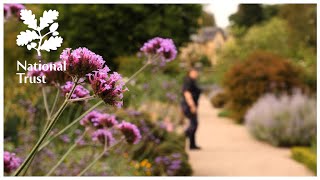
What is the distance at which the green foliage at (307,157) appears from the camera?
26.2 feet

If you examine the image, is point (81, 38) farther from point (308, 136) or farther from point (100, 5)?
point (308, 136)

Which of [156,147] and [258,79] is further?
[258,79]

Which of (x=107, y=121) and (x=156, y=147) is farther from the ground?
(x=107, y=121)

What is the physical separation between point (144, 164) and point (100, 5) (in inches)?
147

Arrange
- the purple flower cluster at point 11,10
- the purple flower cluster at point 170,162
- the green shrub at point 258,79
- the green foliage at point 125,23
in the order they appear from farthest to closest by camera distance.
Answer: the green shrub at point 258,79 → the green foliage at point 125,23 → the purple flower cluster at point 170,162 → the purple flower cluster at point 11,10

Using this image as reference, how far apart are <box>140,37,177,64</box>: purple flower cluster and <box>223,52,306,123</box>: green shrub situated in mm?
10379

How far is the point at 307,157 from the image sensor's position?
27.6 feet

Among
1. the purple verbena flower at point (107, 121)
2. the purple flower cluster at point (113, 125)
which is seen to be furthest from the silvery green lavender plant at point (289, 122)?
the purple verbena flower at point (107, 121)

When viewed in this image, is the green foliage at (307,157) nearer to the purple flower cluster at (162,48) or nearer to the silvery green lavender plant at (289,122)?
the silvery green lavender plant at (289,122)

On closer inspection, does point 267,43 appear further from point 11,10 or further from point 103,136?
point 103,136

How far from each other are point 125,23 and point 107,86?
882 cm

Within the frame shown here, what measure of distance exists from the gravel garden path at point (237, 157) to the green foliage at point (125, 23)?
6.31 ft

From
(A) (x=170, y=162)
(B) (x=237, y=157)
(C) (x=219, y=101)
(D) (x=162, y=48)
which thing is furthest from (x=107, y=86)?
(C) (x=219, y=101)

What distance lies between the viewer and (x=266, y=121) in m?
10.4
